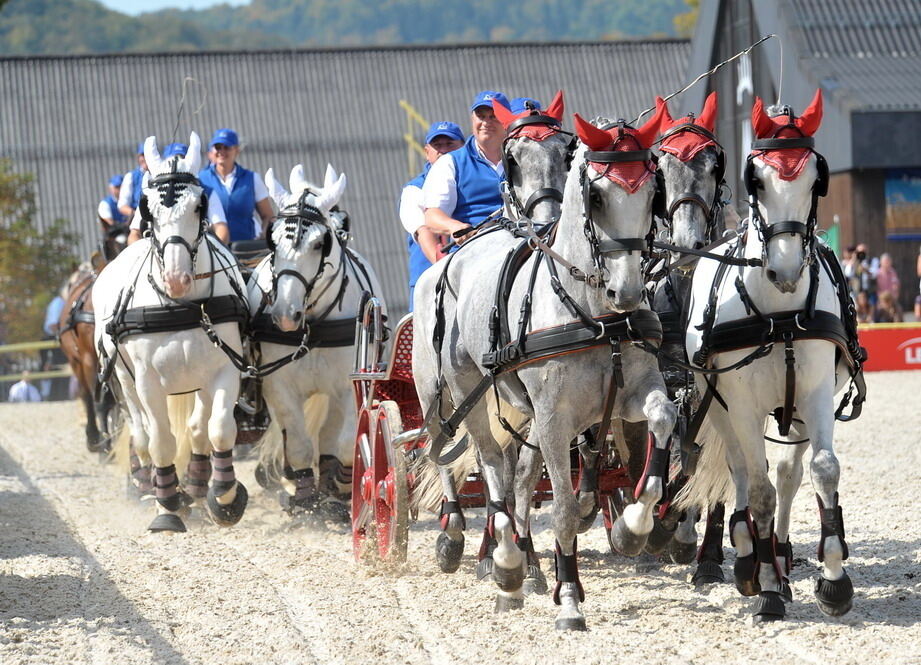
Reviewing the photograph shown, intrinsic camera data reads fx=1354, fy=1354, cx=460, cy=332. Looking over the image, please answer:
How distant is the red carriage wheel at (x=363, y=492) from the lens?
688 cm

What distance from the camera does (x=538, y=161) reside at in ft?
19.1

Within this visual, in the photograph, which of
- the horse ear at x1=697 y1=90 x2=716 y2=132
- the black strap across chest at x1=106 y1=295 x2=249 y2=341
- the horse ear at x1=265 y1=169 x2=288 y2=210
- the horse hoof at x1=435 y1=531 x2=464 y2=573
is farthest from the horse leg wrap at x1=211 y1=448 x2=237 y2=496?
the horse ear at x1=697 y1=90 x2=716 y2=132

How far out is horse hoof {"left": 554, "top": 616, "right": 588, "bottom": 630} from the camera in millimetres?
5219

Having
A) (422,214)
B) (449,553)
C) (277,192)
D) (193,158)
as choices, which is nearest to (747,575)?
(449,553)

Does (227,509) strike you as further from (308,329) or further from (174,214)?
(174,214)

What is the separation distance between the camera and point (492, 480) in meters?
6.17

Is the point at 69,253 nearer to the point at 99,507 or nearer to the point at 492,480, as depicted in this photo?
the point at 99,507

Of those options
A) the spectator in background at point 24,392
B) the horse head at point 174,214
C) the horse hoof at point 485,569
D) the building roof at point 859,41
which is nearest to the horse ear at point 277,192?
the horse head at point 174,214

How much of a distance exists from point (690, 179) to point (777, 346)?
80 cm

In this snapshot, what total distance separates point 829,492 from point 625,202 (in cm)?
139

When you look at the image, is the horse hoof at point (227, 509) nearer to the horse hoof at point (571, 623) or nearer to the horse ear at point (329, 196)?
the horse ear at point (329, 196)

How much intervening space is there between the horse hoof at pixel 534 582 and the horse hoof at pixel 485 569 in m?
0.35

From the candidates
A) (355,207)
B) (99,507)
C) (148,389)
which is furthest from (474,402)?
(355,207)

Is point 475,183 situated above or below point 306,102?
below
